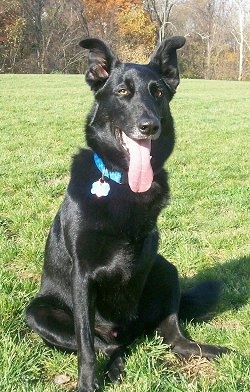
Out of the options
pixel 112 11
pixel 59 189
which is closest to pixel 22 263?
pixel 59 189

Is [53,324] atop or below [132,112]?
below

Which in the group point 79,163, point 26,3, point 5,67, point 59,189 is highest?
point 79,163

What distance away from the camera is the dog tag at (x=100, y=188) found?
2.68 metres

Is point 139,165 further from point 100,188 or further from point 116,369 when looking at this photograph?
point 116,369

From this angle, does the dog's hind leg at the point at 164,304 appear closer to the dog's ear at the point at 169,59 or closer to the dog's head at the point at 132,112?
the dog's head at the point at 132,112

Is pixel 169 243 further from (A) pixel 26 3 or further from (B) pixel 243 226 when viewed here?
(A) pixel 26 3

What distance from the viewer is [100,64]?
2.98m

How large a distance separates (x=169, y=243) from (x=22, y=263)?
133 cm

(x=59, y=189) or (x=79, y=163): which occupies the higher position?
(x=79, y=163)

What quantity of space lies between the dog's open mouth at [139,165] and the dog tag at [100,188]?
0.14m

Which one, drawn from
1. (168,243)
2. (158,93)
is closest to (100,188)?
(158,93)

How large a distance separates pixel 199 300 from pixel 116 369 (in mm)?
884

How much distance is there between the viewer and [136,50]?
131 ft

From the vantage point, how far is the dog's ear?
3.03 m
